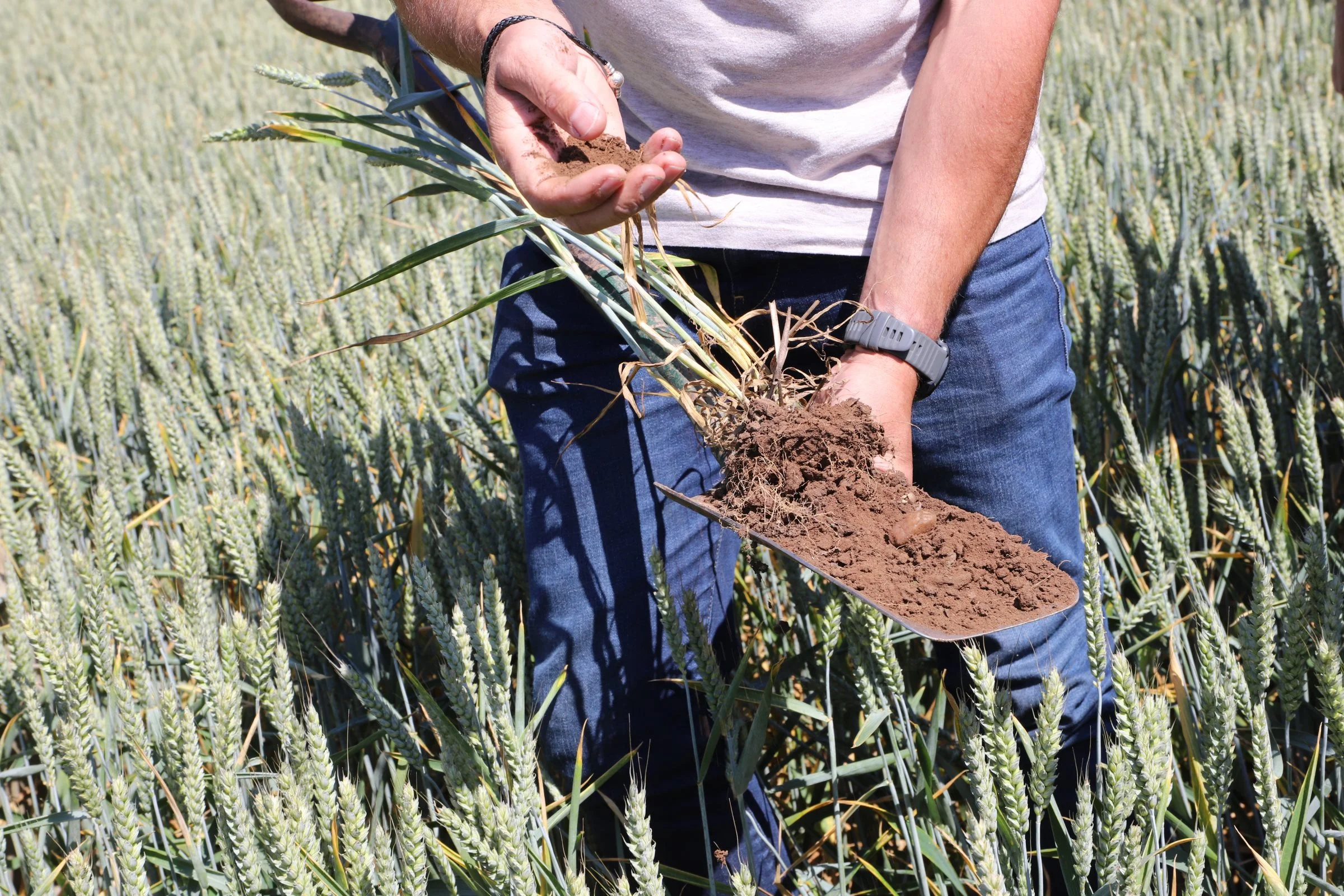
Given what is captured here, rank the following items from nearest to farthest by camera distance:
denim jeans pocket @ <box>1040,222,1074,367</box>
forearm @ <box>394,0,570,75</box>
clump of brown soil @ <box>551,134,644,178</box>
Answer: clump of brown soil @ <box>551,134,644,178</box>
forearm @ <box>394,0,570,75</box>
denim jeans pocket @ <box>1040,222,1074,367</box>

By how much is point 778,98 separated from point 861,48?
103 mm

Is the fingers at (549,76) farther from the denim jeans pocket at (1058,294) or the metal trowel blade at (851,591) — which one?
the denim jeans pocket at (1058,294)

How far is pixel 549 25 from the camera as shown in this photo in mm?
1062

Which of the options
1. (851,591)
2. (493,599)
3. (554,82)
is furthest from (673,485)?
(554,82)

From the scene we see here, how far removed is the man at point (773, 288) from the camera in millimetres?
1062

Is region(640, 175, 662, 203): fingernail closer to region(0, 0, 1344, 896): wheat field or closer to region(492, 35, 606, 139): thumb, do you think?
region(492, 35, 606, 139): thumb

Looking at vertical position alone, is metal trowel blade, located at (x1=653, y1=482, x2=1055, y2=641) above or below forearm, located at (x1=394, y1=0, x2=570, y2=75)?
below

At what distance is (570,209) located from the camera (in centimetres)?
93

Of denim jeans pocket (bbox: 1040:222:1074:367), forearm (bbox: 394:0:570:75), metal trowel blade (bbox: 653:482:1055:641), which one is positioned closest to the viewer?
metal trowel blade (bbox: 653:482:1055:641)

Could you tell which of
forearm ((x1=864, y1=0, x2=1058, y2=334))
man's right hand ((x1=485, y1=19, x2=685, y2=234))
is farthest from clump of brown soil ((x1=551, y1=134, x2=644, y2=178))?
forearm ((x1=864, y1=0, x2=1058, y2=334))

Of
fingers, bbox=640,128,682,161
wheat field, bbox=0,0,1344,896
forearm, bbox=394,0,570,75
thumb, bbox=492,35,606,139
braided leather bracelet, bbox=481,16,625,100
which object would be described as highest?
forearm, bbox=394,0,570,75

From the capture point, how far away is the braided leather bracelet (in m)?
1.07

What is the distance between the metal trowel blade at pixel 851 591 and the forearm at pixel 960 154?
0.28 meters

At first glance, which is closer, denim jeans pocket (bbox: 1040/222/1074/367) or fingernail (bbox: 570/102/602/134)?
fingernail (bbox: 570/102/602/134)
